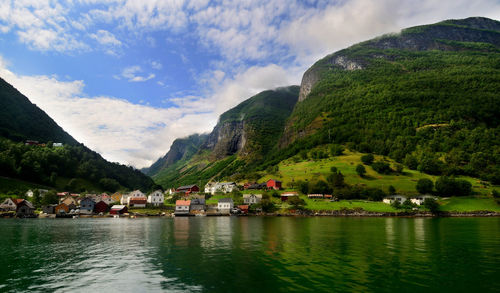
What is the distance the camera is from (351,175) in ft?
464

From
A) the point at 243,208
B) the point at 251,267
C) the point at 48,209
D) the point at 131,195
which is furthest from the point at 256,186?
the point at 251,267

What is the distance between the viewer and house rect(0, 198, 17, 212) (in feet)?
342

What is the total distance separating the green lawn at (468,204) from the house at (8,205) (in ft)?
577

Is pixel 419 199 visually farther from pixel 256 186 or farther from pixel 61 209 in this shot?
pixel 61 209

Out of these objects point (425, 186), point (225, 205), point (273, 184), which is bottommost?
point (225, 205)

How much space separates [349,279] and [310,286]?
3771mm

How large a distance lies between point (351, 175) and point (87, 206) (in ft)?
445

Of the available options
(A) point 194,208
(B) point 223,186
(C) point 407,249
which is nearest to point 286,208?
(A) point 194,208

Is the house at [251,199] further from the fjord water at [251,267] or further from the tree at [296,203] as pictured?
the fjord water at [251,267]

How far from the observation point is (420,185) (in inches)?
4705

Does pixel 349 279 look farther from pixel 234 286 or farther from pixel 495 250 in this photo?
pixel 495 250

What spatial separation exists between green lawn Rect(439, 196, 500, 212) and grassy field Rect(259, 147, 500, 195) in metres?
→ 8.25

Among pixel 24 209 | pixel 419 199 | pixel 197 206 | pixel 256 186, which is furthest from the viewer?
pixel 256 186

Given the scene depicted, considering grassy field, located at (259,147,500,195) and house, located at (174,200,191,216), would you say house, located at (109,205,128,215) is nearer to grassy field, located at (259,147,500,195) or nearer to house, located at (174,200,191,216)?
house, located at (174,200,191,216)
